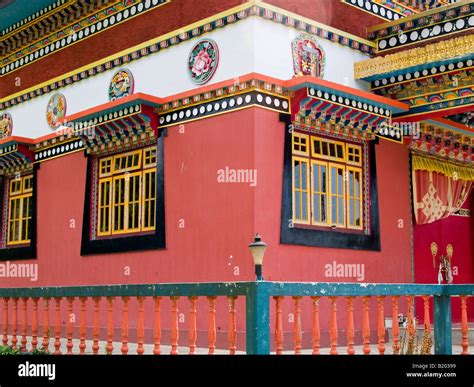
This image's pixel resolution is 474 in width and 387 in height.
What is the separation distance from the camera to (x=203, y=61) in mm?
10391

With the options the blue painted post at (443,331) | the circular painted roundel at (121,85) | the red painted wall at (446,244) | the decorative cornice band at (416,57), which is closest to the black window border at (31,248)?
the circular painted roundel at (121,85)

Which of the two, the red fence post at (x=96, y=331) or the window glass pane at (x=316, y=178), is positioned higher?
the window glass pane at (x=316, y=178)

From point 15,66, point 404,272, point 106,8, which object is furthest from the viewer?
point 15,66

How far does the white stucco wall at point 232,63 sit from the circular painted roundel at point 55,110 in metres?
0.18

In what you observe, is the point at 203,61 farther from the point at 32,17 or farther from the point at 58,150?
the point at 32,17

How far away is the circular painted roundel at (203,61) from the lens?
10.2 m

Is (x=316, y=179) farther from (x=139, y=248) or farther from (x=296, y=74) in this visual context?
(x=139, y=248)

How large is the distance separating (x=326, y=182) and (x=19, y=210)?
6.67m

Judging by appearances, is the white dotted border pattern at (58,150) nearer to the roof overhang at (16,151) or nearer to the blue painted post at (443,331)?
the roof overhang at (16,151)

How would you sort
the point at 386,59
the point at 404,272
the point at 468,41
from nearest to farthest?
the point at 468,41
the point at 386,59
the point at 404,272

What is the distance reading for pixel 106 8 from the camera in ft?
40.7
